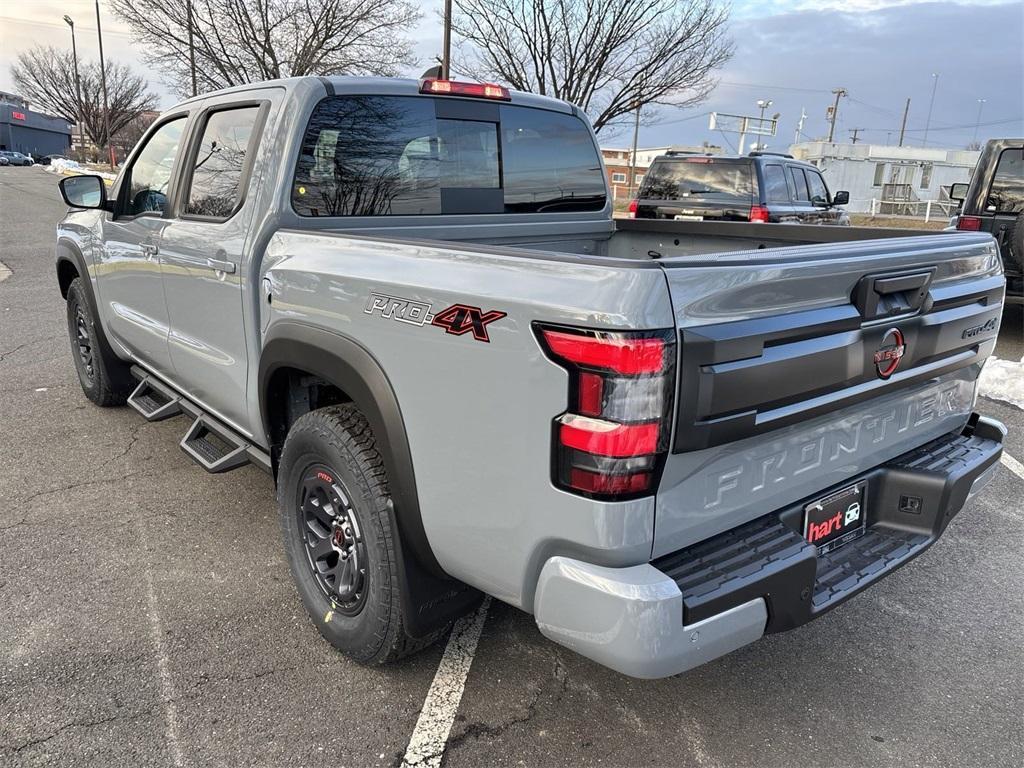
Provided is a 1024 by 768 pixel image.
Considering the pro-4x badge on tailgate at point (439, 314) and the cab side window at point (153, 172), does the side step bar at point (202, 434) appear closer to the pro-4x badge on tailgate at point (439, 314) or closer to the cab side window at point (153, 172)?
the cab side window at point (153, 172)

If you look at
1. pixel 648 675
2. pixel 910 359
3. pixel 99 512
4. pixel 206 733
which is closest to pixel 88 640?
pixel 206 733

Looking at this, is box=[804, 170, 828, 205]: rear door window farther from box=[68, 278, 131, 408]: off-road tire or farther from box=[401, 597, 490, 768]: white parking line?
box=[401, 597, 490, 768]: white parking line

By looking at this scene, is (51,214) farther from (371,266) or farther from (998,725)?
(998,725)

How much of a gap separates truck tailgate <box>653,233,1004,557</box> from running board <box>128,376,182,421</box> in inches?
120

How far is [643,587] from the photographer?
177 cm

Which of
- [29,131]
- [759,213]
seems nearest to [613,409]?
[759,213]

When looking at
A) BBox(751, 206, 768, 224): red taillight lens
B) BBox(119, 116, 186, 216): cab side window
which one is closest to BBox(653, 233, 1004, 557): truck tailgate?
BBox(119, 116, 186, 216): cab side window

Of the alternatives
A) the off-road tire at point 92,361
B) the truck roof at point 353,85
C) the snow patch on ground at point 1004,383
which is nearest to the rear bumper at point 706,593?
the truck roof at point 353,85

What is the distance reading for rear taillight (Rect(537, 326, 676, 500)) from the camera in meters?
1.72

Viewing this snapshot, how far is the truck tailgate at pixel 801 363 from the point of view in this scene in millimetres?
1803

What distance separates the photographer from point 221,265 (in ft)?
10.3

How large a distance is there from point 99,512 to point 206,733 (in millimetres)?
1902

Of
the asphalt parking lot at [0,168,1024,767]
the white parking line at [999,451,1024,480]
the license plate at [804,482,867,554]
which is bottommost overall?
the white parking line at [999,451,1024,480]

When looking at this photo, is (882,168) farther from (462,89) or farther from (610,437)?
(610,437)
